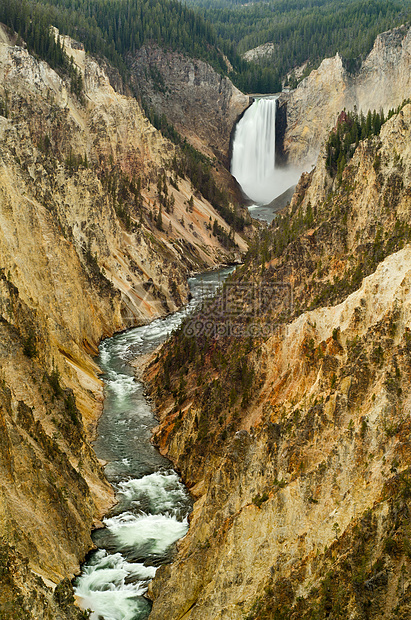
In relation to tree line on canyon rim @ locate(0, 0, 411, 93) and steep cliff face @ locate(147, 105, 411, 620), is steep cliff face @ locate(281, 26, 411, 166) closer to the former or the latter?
tree line on canyon rim @ locate(0, 0, 411, 93)

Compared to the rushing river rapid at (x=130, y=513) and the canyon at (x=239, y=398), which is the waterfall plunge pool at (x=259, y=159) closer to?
the canyon at (x=239, y=398)

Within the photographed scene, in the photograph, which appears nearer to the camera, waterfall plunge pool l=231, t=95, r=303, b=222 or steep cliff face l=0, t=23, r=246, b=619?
steep cliff face l=0, t=23, r=246, b=619

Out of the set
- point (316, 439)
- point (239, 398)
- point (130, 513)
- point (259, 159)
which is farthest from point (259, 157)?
point (316, 439)

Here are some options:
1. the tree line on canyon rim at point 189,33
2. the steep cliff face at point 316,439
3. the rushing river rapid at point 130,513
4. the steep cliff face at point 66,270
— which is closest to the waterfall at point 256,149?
the tree line on canyon rim at point 189,33

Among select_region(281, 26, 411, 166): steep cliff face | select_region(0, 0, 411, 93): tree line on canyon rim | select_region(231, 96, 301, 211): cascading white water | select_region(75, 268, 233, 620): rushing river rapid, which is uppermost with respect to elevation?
select_region(0, 0, 411, 93): tree line on canyon rim

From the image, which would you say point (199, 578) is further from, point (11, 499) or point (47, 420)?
point (47, 420)

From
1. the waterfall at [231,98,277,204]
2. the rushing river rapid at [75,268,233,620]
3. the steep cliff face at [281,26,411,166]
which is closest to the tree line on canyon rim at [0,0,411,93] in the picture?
the steep cliff face at [281,26,411,166]

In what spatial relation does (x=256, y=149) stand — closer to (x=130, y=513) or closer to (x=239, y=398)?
(x=239, y=398)
